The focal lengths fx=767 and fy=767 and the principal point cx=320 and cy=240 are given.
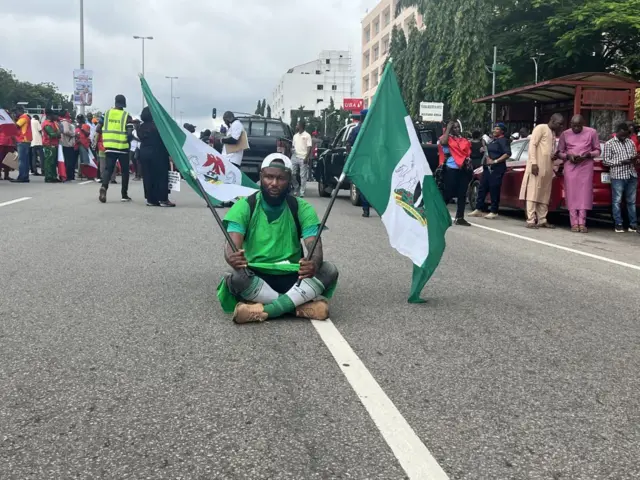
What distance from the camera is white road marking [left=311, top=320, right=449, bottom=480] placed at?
2.97 metres

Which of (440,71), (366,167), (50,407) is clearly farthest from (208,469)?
(440,71)

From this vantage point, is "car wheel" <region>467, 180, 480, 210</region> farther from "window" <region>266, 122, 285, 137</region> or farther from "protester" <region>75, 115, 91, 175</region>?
"protester" <region>75, 115, 91, 175</region>

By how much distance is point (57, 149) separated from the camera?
20.1m

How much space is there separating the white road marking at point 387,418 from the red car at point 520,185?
8.76m

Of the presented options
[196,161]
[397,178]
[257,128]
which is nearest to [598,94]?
[257,128]

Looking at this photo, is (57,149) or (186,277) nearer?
(186,277)

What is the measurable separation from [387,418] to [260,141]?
51.5 feet

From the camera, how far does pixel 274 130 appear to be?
1986 cm

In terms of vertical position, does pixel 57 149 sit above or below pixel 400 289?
above

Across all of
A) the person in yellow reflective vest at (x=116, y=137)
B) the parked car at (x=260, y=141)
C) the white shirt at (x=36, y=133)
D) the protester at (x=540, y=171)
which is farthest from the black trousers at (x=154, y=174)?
the white shirt at (x=36, y=133)

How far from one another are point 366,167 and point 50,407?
299 cm

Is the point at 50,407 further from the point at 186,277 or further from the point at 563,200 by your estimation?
the point at 563,200

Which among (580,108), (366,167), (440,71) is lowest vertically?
(366,167)

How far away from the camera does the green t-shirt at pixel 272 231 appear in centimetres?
550
